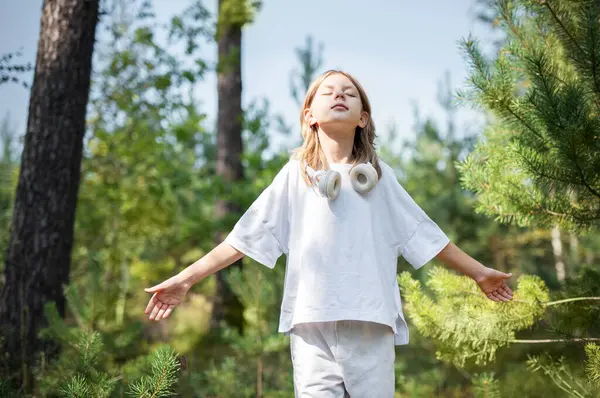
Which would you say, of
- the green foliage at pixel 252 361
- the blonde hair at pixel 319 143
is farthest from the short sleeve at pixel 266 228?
the green foliage at pixel 252 361

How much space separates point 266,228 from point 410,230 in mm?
568

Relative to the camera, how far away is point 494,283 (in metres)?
2.17

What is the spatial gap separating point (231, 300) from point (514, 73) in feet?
20.2

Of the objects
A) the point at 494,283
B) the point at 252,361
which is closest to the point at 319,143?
the point at 494,283

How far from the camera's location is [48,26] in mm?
3871

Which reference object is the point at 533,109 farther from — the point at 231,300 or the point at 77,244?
the point at 77,244

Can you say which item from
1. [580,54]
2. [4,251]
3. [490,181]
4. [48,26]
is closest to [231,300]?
[4,251]

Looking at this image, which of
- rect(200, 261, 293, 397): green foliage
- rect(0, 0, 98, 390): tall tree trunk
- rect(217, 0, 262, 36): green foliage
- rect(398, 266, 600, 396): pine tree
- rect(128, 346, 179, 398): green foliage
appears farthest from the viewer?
rect(217, 0, 262, 36): green foliage

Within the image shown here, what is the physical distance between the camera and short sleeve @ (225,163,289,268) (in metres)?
2.09

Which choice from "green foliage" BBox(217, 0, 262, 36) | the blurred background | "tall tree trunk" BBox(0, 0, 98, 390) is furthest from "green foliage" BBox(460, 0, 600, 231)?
"green foliage" BBox(217, 0, 262, 36)

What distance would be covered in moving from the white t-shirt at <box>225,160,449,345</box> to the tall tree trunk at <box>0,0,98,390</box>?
2225 mm

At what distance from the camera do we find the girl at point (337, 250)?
190cm

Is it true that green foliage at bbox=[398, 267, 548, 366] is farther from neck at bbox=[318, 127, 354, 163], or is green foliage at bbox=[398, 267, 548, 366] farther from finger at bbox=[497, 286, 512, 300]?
neck at bbox=[318, 127, 354, 163]

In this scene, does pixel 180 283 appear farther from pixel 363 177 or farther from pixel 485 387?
pixel 485 387
